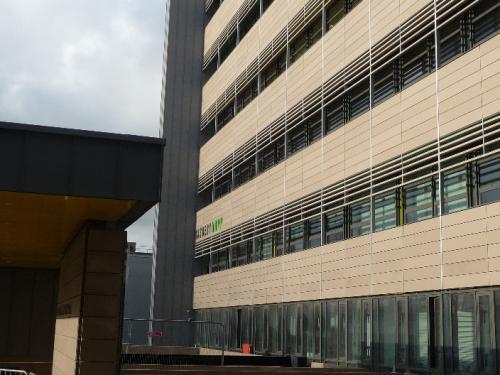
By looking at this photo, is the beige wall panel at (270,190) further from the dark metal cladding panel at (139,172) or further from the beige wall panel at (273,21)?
the dark metal cladding panel at (139,172)

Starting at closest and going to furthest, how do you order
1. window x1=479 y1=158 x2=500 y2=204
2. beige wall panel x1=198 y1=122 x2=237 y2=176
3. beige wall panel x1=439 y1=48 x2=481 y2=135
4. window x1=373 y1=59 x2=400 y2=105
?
window x1=479 y1=158 x2=500 y2=204 < beige wall panel x1=439 y1=48 x2=481 y2=135 < window x1=373 y1=59 x2=400 y2=105 < beige wall panel x1=198 y1=122 x2=237 y2=176

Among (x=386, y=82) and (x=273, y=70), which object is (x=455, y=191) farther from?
(x=273, y=70)

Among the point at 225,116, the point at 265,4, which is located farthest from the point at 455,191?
the point at 225,116

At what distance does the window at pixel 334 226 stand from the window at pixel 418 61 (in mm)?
6183

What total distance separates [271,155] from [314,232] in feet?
26.9

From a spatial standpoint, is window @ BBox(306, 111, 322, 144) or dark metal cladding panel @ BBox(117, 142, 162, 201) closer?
dark metal cladding panel @ BBox(117, 142, 162, 201)

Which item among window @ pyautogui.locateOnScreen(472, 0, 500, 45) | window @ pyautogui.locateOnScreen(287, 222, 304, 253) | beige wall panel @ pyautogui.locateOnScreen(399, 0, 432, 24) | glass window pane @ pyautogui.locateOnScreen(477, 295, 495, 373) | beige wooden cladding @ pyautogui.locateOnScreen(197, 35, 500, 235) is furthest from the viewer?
window @ pyautogui.locateOnScreen(287, 222, 304, 253)

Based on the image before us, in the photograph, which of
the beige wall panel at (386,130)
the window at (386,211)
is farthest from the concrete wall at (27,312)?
the beige wall panel at (386,130)

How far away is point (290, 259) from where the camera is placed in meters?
31.7

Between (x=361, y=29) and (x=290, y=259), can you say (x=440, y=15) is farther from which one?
(x=290, y=259)

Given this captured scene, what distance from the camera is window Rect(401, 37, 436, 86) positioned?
22.2 meters

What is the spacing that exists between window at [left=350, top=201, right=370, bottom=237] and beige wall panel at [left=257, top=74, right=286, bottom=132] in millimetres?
9765

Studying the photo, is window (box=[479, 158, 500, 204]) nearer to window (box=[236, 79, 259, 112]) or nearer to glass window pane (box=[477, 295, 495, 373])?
glass window pane (box=[477, 295, 495, 373])

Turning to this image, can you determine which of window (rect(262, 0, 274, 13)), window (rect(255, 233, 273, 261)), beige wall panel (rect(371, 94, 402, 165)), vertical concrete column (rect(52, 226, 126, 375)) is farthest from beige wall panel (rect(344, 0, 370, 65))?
vertical concrete column (rect(52, 226, 126, 375))
